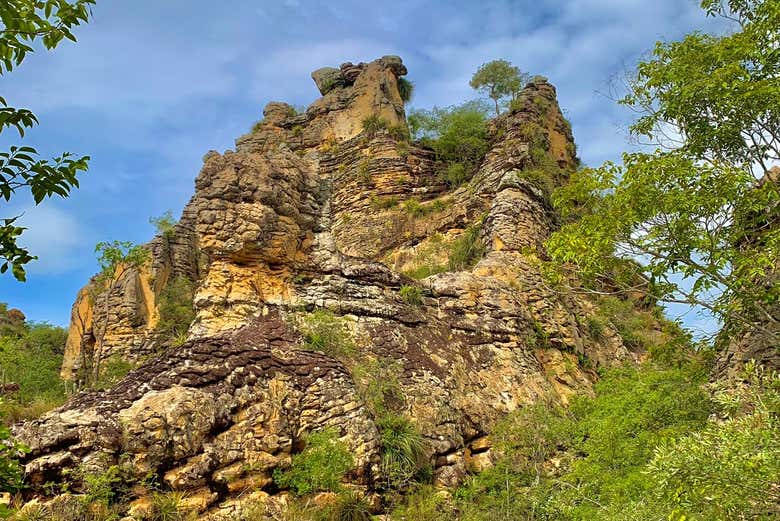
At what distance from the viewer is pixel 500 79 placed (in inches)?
1307

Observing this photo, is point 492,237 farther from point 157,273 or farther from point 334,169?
point 157,273

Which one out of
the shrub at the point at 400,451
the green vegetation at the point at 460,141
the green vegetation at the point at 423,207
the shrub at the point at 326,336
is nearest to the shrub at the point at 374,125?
the green vegetation at the point at 460,141

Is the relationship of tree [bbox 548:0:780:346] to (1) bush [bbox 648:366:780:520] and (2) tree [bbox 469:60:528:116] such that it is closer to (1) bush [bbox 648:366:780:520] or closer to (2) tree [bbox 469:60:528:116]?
(1) bush [bbox 648:366:780:520]

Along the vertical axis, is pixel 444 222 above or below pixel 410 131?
below

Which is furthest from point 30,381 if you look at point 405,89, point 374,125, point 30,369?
point 405,89

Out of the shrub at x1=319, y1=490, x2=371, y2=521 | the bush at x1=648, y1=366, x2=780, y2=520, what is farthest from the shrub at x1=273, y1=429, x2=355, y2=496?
the bush at x1=648, y1=366, x2=780, y2=520

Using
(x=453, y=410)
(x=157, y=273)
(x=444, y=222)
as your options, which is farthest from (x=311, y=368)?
(x=157, y=273)

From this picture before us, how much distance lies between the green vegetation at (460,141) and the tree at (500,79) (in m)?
4.46

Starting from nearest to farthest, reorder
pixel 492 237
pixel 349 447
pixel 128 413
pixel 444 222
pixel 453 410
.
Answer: pixel 128 413, pixel 349 447, pixel 453 410, pixel 492 237, pixel 444 222

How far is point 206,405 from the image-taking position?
7.80 metres

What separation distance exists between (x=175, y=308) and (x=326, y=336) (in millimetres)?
15766

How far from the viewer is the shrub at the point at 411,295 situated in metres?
13.2

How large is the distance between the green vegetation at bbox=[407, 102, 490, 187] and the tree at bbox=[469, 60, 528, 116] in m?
4.46

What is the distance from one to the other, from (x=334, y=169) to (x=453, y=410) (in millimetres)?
19974
